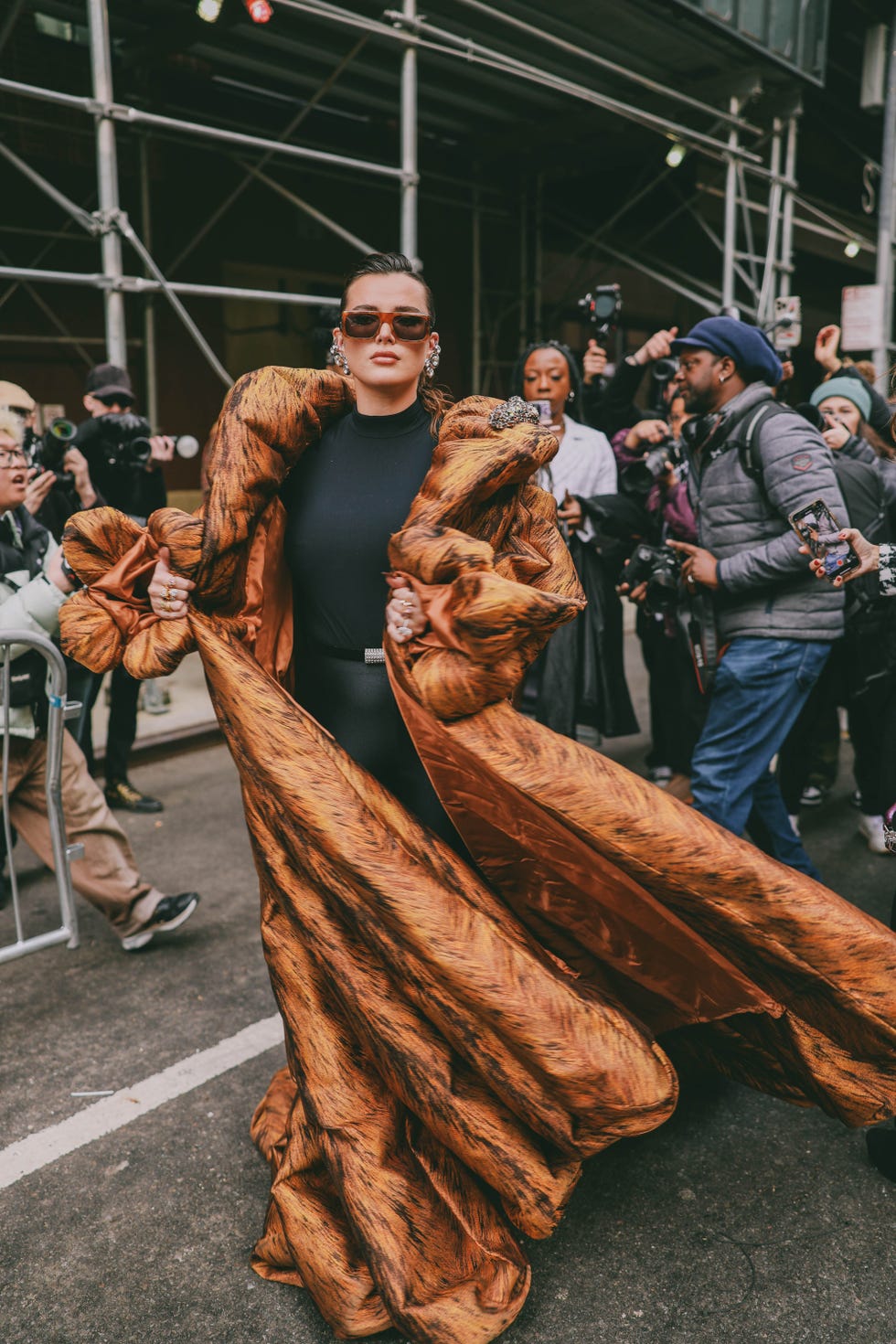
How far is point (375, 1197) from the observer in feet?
6.57

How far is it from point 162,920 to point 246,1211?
55.7 inches

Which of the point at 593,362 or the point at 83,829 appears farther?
the point at 593,362

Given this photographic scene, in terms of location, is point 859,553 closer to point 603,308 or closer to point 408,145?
point 603,308

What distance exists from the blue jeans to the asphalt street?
0.96 metres

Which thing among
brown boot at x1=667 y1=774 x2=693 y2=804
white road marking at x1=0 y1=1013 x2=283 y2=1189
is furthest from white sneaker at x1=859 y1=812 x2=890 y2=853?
white road marking at x1=0 y1=1013 x2=283 y2=1189

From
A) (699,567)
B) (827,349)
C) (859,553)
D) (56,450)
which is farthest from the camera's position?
(827,349)

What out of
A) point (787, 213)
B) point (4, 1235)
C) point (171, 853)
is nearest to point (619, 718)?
point (171, 853)

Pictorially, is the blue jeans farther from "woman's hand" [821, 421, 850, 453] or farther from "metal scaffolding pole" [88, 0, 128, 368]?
"metal scaffolding pole" [88, 0, 128, 368]

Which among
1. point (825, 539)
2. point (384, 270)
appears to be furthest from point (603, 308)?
point (384, 270)

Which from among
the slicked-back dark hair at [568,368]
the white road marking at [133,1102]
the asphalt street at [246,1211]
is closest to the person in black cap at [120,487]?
the slicked-back dark hair at [568,368]

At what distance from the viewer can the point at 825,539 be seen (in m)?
3.10

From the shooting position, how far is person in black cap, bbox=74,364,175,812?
15.7 feet

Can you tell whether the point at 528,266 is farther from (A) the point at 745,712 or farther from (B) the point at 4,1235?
(B) the point at 4,1235

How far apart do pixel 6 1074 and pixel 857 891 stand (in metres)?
3.21
